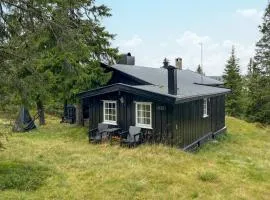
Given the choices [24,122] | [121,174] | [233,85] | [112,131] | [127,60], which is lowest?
[121,174]

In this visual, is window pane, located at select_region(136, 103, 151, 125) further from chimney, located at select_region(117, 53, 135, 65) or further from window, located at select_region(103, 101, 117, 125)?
chimney, located at select_region(117, 53, 135, 65)

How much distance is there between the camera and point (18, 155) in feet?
41.3

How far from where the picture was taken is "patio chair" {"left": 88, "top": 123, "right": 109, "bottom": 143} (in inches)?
638

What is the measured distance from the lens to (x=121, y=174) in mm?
9977

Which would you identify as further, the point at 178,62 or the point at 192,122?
the point at 178,62

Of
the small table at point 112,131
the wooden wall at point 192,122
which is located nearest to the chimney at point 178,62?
the wooden wall at point 192,122

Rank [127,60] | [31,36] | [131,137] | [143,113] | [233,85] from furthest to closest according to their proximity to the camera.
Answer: [233,85] → [127,60] → [143,113] → [131,137] → [31,36]

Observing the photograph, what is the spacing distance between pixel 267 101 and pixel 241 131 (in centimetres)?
1153

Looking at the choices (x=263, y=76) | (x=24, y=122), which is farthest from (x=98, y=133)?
(x=263, y=76)

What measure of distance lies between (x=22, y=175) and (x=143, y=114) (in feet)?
24.5

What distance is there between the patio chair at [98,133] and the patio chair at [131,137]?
3.28ft

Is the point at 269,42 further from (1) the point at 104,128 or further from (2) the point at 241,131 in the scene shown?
(1) the point at 104,128

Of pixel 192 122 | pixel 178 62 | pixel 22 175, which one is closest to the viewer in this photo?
pixel 22 175

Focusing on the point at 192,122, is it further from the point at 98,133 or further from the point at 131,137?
the point at 98,133
